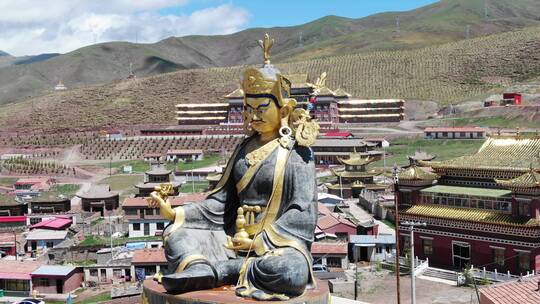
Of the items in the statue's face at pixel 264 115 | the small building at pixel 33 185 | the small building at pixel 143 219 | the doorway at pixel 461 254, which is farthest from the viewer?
the small building at pixel 33 185

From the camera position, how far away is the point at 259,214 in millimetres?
12320

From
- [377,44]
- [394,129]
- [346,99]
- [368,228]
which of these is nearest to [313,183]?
[368,228]

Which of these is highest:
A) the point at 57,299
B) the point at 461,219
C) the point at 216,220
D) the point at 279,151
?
the point at 279,151

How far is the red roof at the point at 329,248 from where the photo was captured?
98.3 ft

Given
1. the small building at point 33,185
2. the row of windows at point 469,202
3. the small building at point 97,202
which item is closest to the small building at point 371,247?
the row of windows at point 469,202

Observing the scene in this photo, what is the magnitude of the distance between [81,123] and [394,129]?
5290 centimetres

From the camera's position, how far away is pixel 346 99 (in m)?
90.9

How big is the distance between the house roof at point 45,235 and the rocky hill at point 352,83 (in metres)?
64.1

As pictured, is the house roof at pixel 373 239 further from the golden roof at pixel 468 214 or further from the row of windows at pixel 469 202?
the row of windows at pixel 469 202

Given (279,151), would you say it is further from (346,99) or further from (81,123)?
(81,123)

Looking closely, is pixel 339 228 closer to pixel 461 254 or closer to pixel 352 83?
pixel 461 254

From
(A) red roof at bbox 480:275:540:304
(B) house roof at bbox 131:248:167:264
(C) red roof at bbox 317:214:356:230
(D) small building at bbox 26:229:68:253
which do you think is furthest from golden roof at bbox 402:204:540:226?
(D) small building at bbox 26:229:68:253

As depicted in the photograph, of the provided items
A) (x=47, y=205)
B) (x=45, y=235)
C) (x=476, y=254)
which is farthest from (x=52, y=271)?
(x=47, y=205)

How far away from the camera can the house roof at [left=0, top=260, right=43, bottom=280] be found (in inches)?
1145
